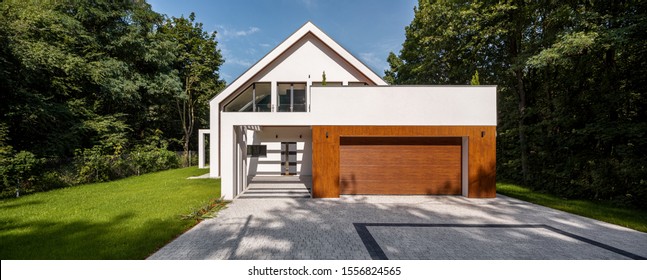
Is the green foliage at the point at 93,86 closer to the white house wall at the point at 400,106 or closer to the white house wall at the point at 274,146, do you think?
the white house wall at the point at 274,146

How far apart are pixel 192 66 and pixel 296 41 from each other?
1805 centimetres

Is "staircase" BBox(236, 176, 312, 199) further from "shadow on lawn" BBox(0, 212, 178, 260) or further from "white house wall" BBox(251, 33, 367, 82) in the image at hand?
"white house wall" BBox(251, 33, 367, 82)

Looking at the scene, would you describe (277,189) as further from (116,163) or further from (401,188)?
(116,163)

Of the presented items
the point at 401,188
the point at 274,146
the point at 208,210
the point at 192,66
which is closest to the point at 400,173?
the point at 401,188

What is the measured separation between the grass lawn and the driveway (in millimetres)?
766

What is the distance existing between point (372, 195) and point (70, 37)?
21.7 m

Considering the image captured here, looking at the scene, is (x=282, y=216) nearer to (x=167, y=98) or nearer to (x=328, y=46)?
(x=328, y=46)

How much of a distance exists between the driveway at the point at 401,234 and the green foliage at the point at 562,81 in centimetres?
388

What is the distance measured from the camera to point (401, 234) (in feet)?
17.9

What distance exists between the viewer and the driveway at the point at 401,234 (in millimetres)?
4484

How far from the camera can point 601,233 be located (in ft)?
18.3

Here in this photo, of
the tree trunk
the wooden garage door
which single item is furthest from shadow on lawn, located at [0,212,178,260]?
the tree trunk

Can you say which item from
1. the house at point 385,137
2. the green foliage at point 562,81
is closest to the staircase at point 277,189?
the house at point 385,137

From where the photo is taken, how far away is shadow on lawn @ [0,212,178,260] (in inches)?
170
